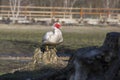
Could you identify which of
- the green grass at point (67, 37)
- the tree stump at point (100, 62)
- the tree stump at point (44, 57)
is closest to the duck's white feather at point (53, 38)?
the tree stump at point (44, 57)

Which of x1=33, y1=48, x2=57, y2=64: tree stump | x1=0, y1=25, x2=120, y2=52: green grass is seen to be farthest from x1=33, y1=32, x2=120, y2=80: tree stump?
x1=0, y1=25, x2=120, y2=52: green grass

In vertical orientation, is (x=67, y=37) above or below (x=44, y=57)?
below

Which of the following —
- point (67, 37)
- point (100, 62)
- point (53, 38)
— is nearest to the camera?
point (100, 62)

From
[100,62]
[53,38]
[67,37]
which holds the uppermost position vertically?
[100,62]

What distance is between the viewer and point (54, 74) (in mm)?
8281

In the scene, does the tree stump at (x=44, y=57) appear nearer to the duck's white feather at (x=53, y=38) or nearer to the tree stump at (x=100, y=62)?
the duck's white feather at (x=53, y=38)

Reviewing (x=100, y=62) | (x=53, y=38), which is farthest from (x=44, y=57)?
(x=100, y=62)

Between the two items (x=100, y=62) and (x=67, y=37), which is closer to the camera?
(x=100, y=62)

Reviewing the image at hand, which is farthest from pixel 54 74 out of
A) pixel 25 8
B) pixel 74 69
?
pixel 25 8

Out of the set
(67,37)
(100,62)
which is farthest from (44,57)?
(67,37)

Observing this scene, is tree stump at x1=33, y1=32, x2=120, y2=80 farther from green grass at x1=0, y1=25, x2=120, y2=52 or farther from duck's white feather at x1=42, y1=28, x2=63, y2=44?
green grass at x1=0, y1=25, x2=120, y2=52

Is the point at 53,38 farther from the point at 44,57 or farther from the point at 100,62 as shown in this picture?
the point at 100,62

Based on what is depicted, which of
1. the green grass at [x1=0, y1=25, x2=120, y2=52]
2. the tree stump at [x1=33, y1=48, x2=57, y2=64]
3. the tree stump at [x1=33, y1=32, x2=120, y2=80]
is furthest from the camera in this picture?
the green grass at [x1=0, y1=25, x2=120, y2=52]

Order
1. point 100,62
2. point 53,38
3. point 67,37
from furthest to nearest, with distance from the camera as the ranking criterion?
point 67,37 → point 53,38 → point 100,62
